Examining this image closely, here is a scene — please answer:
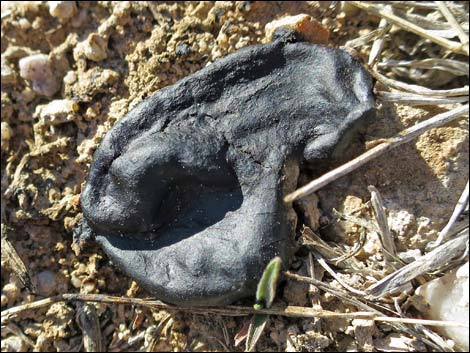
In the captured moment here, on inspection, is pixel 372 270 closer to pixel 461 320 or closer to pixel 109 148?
pixel 461 320

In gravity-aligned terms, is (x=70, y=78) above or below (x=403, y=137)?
above

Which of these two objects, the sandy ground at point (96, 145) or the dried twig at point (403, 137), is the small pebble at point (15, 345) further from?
the dried twig at point (403, 137)

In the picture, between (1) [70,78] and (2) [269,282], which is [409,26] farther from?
(1) [70,78]

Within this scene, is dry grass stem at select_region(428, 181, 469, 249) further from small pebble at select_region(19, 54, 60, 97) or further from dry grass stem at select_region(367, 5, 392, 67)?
small pebble at select_region(19, 54, 60, 97)

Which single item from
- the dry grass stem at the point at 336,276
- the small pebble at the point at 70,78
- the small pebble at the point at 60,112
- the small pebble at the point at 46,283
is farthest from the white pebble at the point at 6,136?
the dry grass stem at the point at 336,276

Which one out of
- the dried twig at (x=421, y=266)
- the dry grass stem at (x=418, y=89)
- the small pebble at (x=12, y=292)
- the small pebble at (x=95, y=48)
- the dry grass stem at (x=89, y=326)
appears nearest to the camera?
the dried twig at (x=421, y=266)

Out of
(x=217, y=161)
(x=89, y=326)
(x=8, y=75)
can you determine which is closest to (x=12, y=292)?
(x=89, y=326)

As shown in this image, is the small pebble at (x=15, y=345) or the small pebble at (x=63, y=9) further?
the small pebble at (x=63, y=9)

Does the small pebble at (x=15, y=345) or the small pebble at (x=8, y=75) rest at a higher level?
the small pebble at (x=8, y=75)
